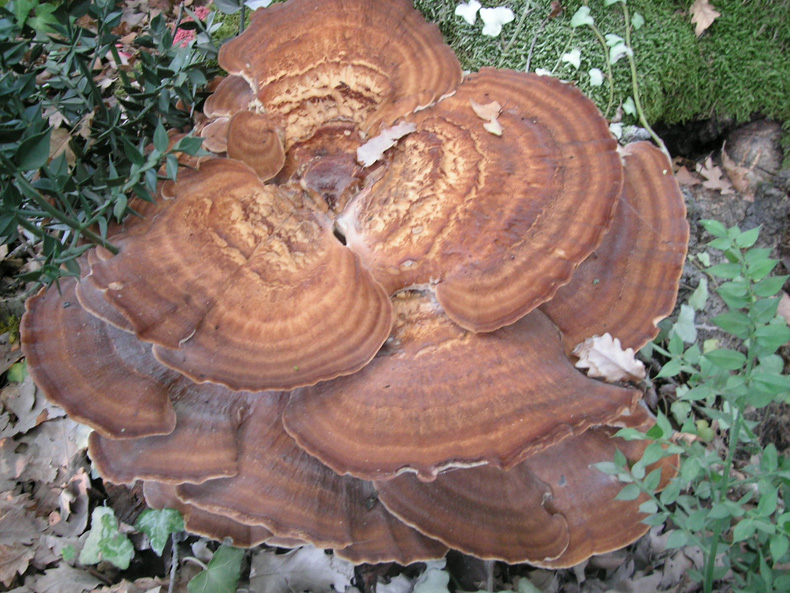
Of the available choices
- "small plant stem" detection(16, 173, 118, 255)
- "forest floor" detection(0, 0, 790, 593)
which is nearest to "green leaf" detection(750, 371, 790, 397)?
"forest floor" detection(0, 0, 790, 593)

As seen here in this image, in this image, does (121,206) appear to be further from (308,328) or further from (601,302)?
(601,302)

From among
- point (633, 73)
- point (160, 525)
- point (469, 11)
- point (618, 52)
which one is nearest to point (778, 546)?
point (633, 73)

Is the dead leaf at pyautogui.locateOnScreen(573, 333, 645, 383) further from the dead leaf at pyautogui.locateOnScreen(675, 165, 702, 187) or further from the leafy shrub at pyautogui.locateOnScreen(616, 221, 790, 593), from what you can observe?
the dead leaf at pyautogui.locateOnScreen(675, 165, 702, 187)

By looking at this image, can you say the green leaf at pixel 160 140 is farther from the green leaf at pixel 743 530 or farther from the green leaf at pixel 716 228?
the green leaf at pixel 743 530

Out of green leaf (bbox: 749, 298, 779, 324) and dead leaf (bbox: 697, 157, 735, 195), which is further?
dead leaf (bbox: 697, 157, 735, 195)

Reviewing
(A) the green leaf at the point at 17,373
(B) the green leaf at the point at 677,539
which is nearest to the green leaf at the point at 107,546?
(A) the green leaf at the point at 17,373

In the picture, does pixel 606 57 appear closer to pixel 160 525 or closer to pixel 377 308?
pixel 377 308

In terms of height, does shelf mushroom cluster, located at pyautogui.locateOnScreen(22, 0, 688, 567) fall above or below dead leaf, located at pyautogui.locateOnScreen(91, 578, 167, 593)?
above
